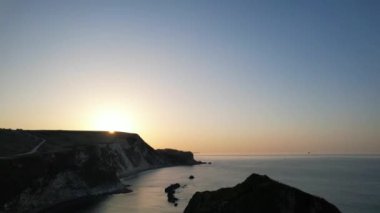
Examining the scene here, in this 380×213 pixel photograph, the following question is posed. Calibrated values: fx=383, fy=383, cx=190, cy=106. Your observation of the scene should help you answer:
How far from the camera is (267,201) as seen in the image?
1526 inches

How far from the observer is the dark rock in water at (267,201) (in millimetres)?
38438

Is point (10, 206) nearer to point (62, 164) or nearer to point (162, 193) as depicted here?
point (62, 164)

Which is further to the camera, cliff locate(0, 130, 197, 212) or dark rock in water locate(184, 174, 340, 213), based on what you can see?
cliff locate(0, 130, 197, 212)

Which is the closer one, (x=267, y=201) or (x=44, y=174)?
(x=267, y=201)

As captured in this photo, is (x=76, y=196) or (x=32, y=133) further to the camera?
(x=32, y=133)

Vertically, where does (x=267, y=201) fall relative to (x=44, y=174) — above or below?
below

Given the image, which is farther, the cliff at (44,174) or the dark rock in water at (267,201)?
the cliff at (44,174)

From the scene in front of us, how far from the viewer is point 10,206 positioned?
69.3m

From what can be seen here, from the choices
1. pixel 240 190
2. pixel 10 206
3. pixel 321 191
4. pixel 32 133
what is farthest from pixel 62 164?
pixel 321 191

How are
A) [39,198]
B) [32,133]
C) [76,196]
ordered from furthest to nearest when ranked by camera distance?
[32,133]
[76,196]
[39,198]

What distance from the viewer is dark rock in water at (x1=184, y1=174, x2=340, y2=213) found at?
38.4 m

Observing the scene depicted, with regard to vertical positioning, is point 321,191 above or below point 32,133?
below

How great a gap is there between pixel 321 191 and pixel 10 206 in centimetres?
7987

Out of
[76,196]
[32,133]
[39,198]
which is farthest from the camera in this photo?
[32,133]
